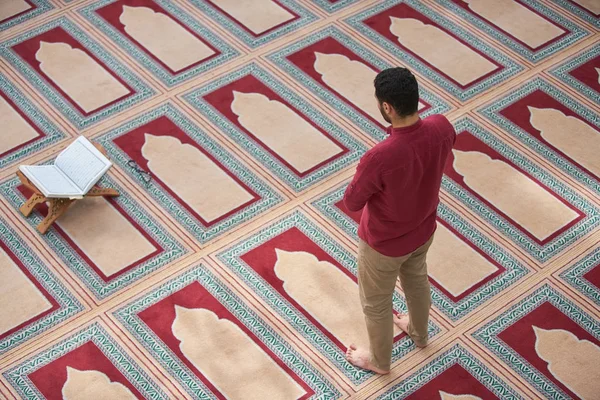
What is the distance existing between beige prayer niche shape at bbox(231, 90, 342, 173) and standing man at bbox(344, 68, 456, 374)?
127cm

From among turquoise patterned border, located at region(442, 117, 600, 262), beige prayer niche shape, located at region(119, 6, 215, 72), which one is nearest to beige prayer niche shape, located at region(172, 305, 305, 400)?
turquoise patterned border, located at region(442, 117, 600, 262)

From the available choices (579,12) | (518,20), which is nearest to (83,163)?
(518,20)

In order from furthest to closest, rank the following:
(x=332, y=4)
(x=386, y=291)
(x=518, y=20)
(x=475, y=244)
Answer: (x=332, y=4), (x=518, y=20), (x=475, y=244), (x=386, y=291)

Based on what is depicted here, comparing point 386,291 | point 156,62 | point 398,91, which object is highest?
point 398,91

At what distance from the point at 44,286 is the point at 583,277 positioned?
2415 mm

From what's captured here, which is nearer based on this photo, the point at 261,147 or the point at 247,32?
the point at 261,147

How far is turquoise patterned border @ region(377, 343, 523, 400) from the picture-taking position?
3.79 meters

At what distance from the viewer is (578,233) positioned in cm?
441

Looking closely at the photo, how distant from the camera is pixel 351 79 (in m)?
5.21

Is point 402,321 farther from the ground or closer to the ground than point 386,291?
closer to the ground

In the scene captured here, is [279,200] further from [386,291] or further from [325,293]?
[386,291]

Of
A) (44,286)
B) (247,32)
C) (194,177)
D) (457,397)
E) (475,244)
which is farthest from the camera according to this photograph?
(247,32)

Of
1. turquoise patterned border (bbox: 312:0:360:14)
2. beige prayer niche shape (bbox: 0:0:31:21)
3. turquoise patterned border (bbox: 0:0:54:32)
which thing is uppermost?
beige prayer niche shape (bbox: 0:0:31:21)

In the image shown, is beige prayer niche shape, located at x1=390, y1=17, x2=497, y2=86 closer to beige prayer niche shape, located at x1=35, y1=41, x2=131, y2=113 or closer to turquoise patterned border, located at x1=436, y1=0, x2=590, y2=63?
turquoise patterned border, located at x1=436, y1=0, x2=590, y2=63
